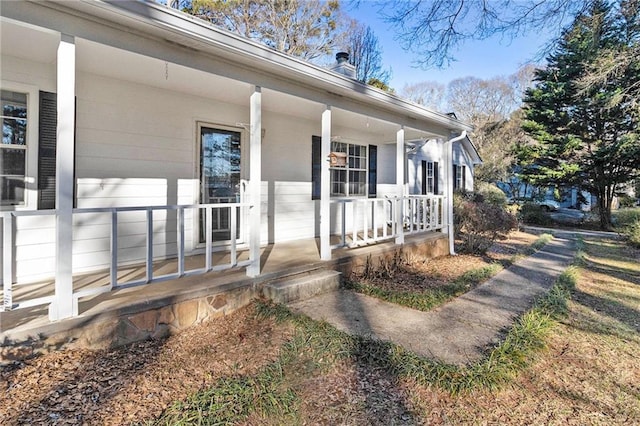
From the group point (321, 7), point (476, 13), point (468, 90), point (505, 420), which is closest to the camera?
point (505, 420)

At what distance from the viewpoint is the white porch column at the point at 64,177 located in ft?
9.04

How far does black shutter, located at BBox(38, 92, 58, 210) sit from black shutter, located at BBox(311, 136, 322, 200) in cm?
407

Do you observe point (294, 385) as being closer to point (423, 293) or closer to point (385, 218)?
point (423, 293)

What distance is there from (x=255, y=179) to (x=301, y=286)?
1329 millimetres

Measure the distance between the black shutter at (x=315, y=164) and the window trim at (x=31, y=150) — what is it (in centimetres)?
421

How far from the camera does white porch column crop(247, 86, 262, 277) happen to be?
399 cm

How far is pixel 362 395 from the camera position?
2.48m

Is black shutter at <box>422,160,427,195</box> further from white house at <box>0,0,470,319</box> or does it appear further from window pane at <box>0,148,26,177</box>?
window pane at <box>0,148,26,177</box>

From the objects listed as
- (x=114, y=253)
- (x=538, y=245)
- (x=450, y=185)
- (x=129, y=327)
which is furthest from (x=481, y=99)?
(x=129, y=327)

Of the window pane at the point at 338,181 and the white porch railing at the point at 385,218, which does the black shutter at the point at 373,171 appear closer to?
the white porch railing at the point at 385,218

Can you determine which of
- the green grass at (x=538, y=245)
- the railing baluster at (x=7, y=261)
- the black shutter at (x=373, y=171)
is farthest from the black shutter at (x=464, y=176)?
the railing baluster at (x=7, y=261)

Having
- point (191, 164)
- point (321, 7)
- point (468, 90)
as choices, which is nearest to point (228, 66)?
point (191, 164)

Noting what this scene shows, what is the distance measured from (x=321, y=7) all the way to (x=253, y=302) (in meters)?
15.7

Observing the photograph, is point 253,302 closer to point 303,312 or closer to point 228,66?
point 303,312
